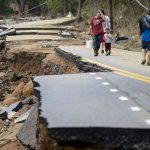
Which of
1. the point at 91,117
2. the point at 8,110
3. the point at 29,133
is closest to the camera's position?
the point at 91,117

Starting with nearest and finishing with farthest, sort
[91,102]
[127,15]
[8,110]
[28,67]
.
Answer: [91,102], [8,110], [28,67], [127,15]

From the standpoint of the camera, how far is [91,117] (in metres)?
7.27

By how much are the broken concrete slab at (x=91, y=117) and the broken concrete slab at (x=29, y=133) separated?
85cm

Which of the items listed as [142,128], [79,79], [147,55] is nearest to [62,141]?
[142,128]

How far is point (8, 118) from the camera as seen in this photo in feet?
44.0

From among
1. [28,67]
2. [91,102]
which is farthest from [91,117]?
[28,67]

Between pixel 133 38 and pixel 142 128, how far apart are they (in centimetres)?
1899

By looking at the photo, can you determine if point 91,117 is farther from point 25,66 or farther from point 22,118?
point 25,66

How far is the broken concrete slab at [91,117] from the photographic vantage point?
6477mm

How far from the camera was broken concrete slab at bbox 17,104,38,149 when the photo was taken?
386 inches

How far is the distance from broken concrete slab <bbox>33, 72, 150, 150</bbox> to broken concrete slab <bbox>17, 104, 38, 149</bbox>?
85 centimetres

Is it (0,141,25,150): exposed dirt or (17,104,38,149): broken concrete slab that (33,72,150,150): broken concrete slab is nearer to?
(17,104,38,149): broken concrete slab

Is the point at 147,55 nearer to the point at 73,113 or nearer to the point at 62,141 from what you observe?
the point at 73,113

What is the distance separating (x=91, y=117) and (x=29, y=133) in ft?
11.2
